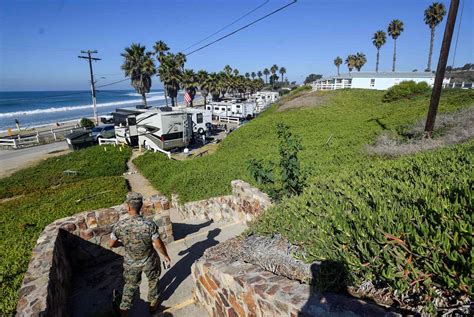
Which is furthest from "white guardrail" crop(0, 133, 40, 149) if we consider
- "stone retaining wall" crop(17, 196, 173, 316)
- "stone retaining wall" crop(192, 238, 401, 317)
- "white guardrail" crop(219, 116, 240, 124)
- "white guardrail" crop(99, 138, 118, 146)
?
"stone retaining wall" crop(192, 238, 401, 317)

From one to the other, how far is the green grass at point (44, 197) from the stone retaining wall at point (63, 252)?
2.53 ft

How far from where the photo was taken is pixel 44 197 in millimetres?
11766

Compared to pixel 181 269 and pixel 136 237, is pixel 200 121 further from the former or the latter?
pixel 136 237

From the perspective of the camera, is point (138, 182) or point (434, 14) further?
point (434, 14)

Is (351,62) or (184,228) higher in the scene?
(351,62)

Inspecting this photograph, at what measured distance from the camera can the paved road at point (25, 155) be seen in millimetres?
20422

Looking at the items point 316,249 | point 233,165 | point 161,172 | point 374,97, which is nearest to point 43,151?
point 161,172

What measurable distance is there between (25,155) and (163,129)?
1482cm

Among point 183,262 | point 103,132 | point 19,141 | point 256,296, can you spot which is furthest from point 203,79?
point 256,296

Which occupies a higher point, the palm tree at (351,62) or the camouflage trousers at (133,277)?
the palm tree at (351,62)

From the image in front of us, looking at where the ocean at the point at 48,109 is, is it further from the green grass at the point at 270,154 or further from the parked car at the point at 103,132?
the green grass at the point at 270,154

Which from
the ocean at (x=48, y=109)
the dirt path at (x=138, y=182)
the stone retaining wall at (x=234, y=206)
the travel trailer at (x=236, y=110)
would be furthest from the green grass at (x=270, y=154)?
the ocean at (x=48, y=109)

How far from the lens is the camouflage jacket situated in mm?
3795

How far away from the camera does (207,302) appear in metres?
4.04
